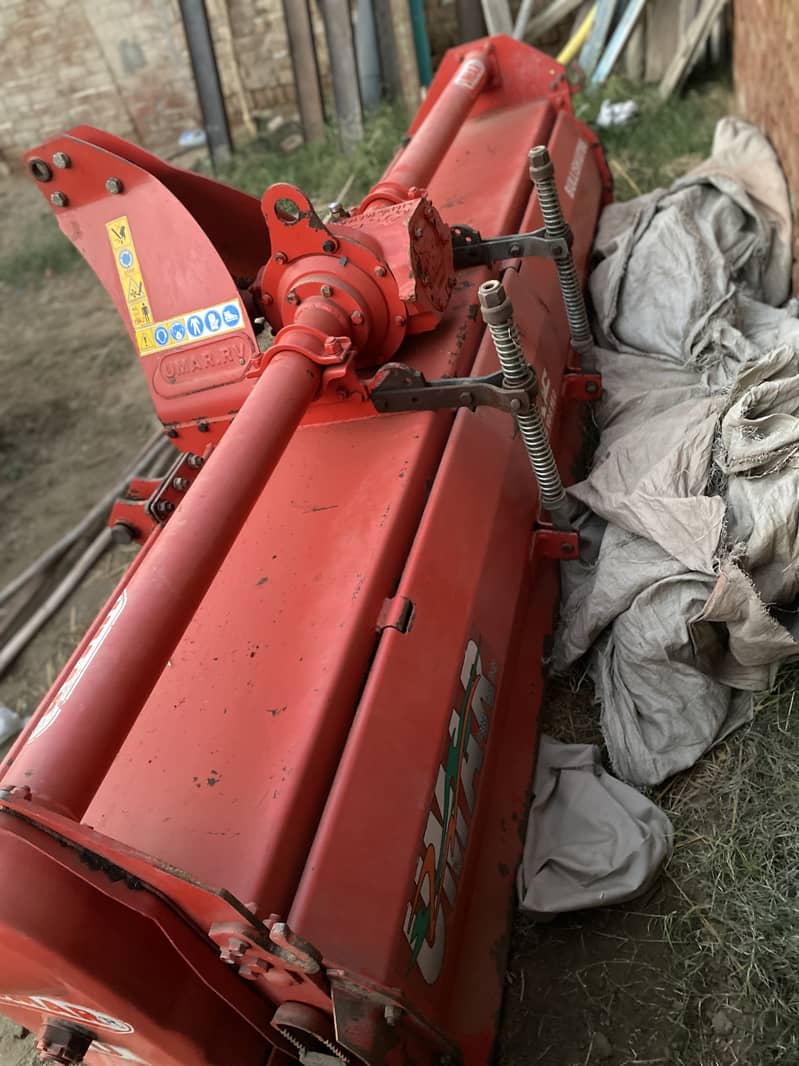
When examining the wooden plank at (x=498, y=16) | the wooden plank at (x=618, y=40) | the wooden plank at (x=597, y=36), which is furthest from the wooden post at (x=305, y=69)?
the wooden plank at (x=618, y=40)

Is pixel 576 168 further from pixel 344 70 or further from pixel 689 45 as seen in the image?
pixel 344 70

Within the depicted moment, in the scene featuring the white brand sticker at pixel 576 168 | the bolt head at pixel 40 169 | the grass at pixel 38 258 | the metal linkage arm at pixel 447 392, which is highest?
the bolt head at pixel 40 169

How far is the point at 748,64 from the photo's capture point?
4348 millimetres

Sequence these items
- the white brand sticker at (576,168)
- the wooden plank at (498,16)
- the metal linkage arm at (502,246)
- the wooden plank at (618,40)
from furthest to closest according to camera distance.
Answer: the wooden plank at (498,16) → the wooden plank at (618,40) → the white brand sticker at (576,168) → the metal linkage arm at (502,246)

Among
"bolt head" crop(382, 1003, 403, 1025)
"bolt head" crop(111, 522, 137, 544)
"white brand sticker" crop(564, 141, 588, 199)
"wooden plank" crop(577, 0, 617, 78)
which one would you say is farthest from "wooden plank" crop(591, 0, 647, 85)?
"bolt head" crop(382, 1003, 403, 1025)

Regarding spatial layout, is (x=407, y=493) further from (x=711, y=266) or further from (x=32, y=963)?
(x=711, y=266)

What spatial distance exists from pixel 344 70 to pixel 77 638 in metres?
4.48

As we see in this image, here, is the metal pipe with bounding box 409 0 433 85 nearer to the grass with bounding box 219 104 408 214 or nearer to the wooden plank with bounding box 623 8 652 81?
the grass with bounding box 219 104 408 214

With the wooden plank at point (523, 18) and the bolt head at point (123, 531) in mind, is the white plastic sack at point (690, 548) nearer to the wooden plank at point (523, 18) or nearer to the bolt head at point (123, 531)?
the bolt head at point (123, 531)

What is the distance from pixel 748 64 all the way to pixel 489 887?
167 inches

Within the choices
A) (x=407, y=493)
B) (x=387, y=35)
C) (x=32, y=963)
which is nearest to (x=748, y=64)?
(x=387, y=35)

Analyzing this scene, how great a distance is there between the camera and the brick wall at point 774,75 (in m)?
3.41

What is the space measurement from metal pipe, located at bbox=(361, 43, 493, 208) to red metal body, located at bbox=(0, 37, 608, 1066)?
0.06ft

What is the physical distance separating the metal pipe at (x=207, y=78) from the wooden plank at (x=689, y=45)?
3.06m
